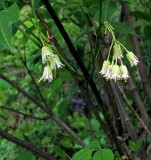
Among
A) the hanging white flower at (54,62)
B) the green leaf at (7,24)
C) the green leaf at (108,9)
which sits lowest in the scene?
the hanging white flower at (54,62)

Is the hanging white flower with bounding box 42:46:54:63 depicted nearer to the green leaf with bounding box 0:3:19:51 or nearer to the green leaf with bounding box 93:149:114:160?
the green leaf with bounding box 0:3:19:51

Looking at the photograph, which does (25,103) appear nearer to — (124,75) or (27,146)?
(27,146)

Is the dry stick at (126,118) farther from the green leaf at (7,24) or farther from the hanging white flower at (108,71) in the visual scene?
the green leaf at (7,24)

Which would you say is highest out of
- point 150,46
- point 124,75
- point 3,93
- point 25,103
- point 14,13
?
point 14,13

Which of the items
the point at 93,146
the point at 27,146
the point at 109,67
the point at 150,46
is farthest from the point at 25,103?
the point at 109,67

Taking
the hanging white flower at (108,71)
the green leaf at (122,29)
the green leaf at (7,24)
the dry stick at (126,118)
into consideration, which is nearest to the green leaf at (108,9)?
the green leaf at (122,29)

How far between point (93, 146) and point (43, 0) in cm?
51

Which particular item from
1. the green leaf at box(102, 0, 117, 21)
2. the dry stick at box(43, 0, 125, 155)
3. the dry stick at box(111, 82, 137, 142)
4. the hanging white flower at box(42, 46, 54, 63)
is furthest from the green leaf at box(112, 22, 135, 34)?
the dry stick at box(111, 82, 137, 142)

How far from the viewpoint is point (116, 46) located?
937 millimetres

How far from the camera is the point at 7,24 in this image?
0.78m

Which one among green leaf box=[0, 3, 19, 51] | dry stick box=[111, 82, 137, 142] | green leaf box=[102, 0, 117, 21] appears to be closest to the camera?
green leaf box=[0, 3, 19, 51]

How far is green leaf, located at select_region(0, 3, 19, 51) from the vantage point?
2.48ft

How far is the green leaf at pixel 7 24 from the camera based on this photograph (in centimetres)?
76

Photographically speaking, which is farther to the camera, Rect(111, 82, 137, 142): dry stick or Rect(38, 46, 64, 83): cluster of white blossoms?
Rect(111, 82, 137, 142): dry stick
